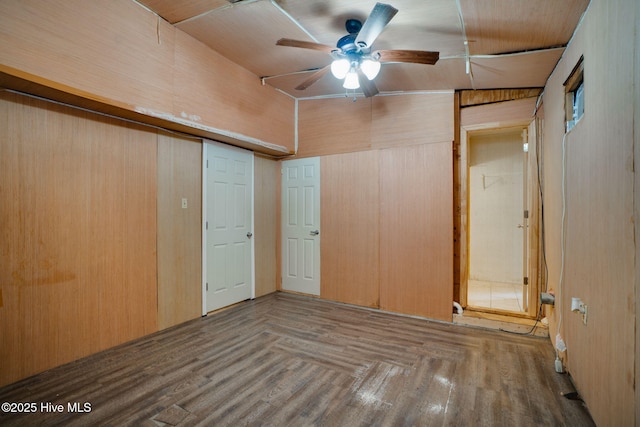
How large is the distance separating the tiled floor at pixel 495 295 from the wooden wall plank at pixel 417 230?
2.64 ft

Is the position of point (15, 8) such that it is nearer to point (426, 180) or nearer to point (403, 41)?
point (403, 41)

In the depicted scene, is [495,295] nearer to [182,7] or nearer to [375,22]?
[375,22]

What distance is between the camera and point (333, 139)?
424 cm

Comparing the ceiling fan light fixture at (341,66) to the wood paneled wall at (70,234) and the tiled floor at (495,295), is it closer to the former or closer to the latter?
Answer: the wood paneled wall at (70,234)

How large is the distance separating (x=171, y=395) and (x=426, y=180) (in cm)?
322

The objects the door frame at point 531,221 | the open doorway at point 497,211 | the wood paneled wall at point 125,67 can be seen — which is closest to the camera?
the wood paneled wall at point 125,67

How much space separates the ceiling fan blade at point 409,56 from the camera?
224cm

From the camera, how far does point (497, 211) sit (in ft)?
17.0

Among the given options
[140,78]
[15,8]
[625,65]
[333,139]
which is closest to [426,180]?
[333,139]

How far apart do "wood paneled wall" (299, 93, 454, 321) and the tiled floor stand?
2.99 ft

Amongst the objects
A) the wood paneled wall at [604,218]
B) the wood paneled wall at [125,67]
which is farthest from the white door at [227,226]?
the wood paneled wall at [604,218]

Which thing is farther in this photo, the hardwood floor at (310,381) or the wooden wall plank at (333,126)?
the wooden wall plank at (333,126)

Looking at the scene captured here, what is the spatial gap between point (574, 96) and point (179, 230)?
3.90 m

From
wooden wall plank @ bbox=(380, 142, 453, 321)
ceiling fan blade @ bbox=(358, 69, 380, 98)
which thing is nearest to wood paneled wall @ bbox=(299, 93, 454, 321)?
wooden wall plank @ bbox=(380, 142, 453, 321)
